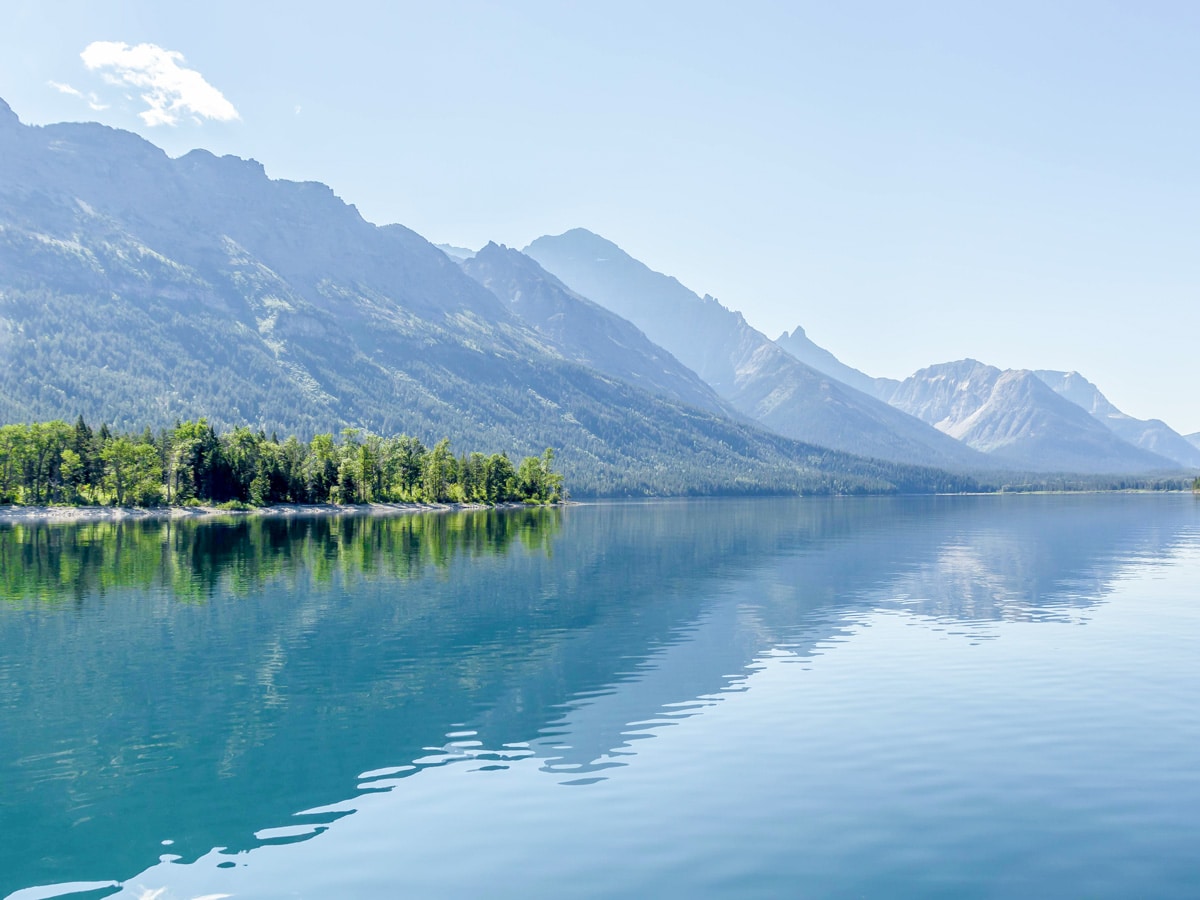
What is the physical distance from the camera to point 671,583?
84.1m

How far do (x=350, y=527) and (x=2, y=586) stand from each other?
8541 centimetres

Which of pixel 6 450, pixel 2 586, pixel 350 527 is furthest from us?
pixel 6 450

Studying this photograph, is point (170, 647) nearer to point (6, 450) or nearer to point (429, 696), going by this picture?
point (429, 696)

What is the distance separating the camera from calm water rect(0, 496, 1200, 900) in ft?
73.4

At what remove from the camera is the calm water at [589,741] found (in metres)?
22.4

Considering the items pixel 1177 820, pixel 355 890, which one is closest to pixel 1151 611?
pixel 1177 820

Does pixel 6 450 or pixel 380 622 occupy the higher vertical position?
pixel 6 450

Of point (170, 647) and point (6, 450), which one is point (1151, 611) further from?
point (6, 450)

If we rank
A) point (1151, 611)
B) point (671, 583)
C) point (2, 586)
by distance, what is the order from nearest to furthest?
point (1151, 611), point (2, 586), point (671, 583)

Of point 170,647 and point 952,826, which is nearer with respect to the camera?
point 952,826

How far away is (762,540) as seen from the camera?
145 metres

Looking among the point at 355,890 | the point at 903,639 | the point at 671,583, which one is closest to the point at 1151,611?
the point at 903,639

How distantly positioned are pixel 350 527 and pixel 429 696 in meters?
124

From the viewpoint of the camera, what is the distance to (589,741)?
33.6m
